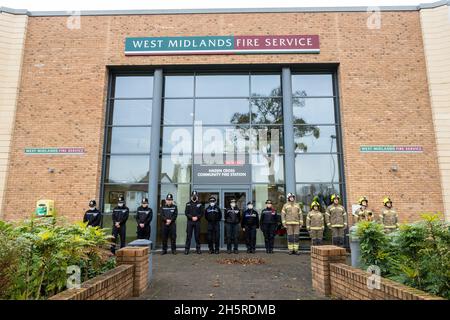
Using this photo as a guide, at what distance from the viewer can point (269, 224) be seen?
439 inches

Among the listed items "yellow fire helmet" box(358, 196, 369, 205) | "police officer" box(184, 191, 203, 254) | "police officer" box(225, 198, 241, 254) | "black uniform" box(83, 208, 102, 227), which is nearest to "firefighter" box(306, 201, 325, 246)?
"yellow fire helmet" box(358, 196, 369, 205)

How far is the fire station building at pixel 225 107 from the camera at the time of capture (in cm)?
1194

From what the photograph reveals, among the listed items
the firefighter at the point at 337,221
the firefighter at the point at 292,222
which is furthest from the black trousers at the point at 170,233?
the firefighter at the point at 337,221

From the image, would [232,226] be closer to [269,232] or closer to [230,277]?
[269,232]

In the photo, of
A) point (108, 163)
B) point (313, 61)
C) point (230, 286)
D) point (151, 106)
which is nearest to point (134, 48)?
point (151, 106)

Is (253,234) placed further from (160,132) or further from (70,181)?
(70,181)

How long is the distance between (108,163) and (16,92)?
176 inches

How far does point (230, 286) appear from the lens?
20.3ft

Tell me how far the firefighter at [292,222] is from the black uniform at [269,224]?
1.18 feet

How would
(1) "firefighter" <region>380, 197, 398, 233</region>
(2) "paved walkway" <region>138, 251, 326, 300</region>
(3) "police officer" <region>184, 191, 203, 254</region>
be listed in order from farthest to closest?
(3) "police officer" <region>184, 191, 203, 254</region>, (1) "firefighter" <region>380, 197, 398, 233</region>, (2) "paved walkway" <region>138, 251, 326, 300</region>

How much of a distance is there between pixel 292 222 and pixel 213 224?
2687 mm

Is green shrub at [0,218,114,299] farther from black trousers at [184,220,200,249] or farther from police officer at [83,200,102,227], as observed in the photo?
black trousers at [184,220,200,249]

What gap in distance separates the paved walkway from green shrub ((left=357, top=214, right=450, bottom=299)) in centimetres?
121

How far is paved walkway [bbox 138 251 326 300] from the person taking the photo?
5.62 meters
